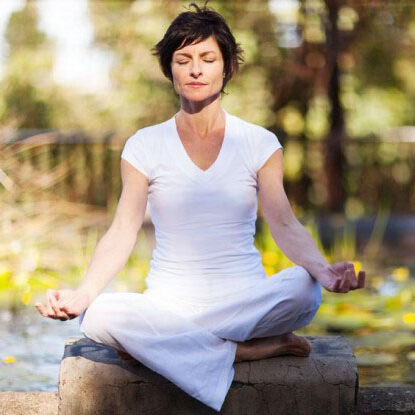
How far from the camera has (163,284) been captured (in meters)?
2.78

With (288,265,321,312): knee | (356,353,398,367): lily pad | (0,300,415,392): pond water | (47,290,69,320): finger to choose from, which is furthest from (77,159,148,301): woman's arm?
(356,353,398,367): lily pad

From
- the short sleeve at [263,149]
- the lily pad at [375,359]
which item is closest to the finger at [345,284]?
the short sleeve at [263,149]

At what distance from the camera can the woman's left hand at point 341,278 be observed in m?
2.43

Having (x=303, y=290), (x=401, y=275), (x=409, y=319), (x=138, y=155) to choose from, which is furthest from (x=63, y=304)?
(x=401, y=275)

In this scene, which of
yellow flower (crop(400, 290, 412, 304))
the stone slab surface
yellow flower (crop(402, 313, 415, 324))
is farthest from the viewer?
yellow flower (crop(400, 290, 412, 304))

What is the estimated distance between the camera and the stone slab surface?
2.64m

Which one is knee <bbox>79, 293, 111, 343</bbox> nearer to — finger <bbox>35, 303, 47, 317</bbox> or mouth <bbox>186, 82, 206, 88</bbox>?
finger <bbox>35, 303, 47, 317</bbox>

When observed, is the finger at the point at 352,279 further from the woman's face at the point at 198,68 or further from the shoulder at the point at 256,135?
the woman's face at the point at 198,68

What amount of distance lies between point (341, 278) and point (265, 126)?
710 centimetres

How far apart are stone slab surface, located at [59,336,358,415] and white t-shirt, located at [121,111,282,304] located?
0.85 ft

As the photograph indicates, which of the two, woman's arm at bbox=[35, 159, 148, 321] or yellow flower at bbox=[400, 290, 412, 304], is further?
yellow flower at bbox=[400, 290, 412, 304]

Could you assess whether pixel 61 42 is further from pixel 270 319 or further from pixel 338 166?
pixel 270 319

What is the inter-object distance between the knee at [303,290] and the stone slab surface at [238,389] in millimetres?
184

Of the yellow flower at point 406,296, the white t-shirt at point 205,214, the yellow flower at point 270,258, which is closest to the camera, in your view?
the white t-shirt at point 205,214
